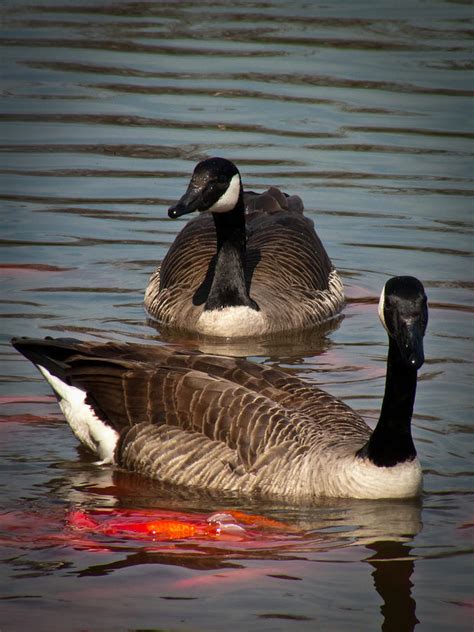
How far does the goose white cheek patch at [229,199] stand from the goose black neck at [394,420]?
4.09 m

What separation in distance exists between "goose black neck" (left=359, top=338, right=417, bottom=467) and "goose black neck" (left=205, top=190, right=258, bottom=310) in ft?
13.3

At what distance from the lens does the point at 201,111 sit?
1820cm

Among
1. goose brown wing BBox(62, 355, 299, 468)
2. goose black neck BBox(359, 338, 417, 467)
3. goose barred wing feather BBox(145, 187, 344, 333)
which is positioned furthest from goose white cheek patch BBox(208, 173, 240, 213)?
goose black neck BBox(359, 338, 417, 467)

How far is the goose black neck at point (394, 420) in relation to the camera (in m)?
8.03

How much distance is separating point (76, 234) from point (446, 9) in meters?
11.4

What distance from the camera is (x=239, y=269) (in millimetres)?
12109

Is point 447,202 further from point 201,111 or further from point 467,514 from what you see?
point 467,514

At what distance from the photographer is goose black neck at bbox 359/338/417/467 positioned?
26.3 ft

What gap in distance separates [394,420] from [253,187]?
7902 mm

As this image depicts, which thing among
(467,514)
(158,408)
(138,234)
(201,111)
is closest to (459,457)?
(467,514)

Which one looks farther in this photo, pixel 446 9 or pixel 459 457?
pixel 446 9

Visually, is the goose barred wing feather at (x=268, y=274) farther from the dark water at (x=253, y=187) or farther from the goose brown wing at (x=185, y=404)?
the goose brown wing at (x=185, y=404)

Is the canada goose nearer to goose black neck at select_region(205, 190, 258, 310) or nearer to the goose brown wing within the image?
goose black neck at select_region(205, 190, 258, 310)

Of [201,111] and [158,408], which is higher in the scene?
[201,111]
